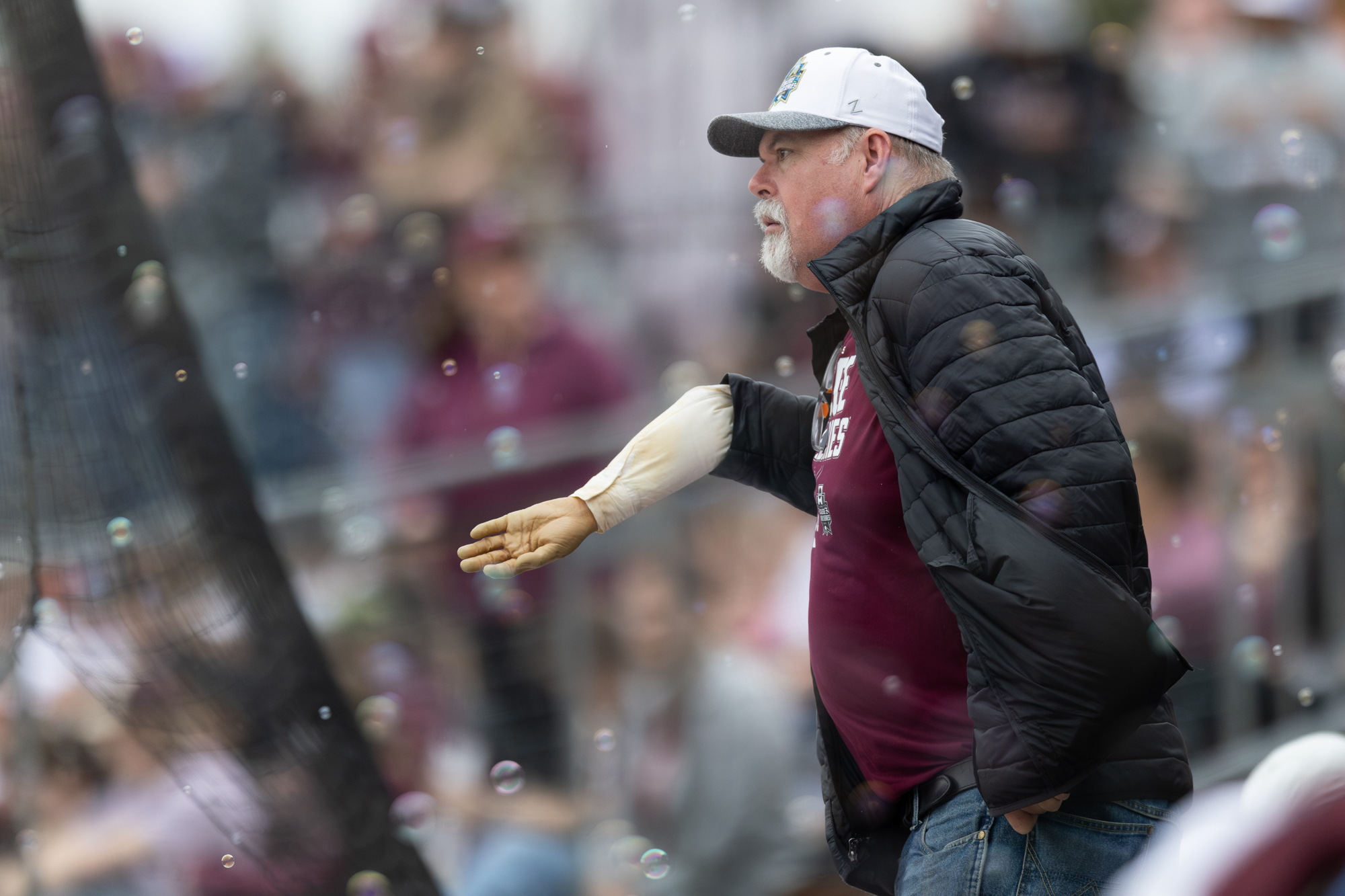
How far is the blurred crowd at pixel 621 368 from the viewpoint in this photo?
8.69 ft

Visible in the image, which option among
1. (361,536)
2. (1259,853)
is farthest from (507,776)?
(1259,853)

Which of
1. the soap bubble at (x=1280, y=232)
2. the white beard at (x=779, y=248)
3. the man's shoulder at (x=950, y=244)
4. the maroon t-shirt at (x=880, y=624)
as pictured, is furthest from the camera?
the soap bubble at (x=1280, y=232)

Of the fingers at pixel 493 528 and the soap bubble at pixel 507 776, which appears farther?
the soap bubble at pixel 507 776

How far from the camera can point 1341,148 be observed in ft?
9.63

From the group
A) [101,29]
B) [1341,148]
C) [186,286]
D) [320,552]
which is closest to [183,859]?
[320,552]

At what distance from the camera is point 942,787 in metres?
1.27

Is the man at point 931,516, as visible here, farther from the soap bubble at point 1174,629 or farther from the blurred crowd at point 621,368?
the soap bubble at point 1174,629

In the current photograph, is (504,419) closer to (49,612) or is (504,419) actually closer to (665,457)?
(49,612)

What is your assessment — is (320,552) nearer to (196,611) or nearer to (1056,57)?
(196,611)

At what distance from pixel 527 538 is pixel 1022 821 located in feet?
1.86

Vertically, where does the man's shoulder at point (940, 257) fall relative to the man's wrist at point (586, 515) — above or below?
above

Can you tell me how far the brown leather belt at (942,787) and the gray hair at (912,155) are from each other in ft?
1.99

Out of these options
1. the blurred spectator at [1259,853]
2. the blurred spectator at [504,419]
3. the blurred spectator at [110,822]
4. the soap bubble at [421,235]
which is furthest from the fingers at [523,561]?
the soap bubble at [421,235]

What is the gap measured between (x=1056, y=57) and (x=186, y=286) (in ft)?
7.24
